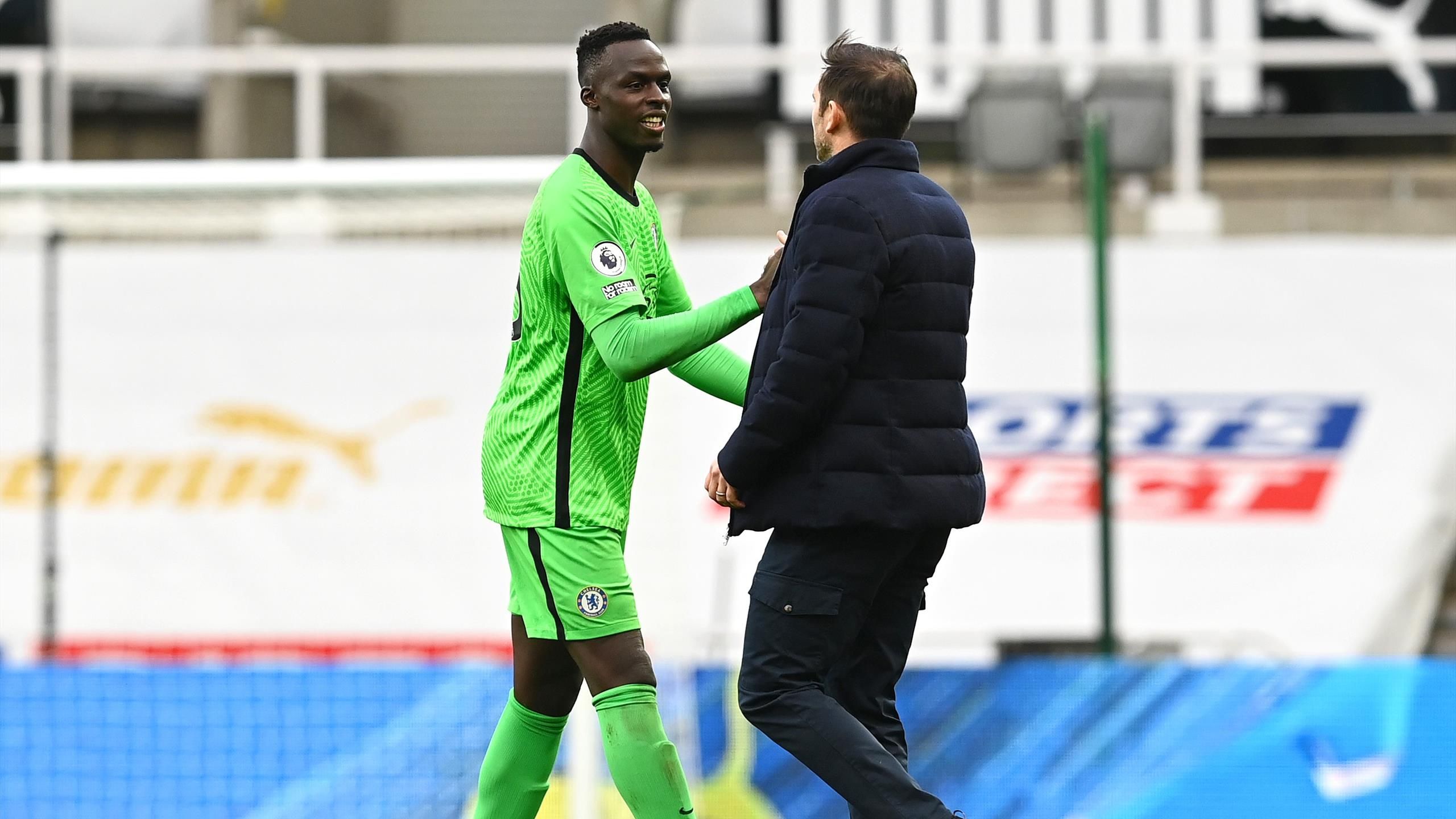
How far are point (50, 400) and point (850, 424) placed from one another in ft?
19.6

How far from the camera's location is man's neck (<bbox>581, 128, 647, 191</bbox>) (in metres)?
3.42

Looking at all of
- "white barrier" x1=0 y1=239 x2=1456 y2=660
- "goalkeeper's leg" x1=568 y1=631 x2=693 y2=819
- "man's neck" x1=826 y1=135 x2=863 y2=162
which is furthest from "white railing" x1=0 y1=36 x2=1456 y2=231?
"goalkeeper's leg" x1=568 y1=631 x2=693 y2=819

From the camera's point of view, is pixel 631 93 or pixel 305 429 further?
pixel 305 429

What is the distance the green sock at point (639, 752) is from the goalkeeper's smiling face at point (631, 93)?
3.60 feet

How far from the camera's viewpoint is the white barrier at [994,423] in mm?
8820

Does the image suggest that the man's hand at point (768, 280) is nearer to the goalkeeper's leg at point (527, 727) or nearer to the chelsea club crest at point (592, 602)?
the chelsea club crest at point (592, 602)

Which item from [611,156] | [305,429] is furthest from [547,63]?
[611,156]

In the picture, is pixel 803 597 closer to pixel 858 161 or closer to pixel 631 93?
pixel 858 161

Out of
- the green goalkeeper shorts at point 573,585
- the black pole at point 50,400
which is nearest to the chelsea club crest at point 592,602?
the green goalkeeper shorts at point 573,585

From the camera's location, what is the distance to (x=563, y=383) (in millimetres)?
3400

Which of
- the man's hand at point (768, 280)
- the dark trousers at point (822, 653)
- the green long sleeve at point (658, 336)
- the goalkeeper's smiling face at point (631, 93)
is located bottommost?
the dark trousers at point (822, 653)

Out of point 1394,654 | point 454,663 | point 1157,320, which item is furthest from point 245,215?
point 1394,654

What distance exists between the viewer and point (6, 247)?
9078 mm

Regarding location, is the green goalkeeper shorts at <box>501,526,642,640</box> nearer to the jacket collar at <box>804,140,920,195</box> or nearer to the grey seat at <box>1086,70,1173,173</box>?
the jacket collar at <box>804,140,920,195</box>
